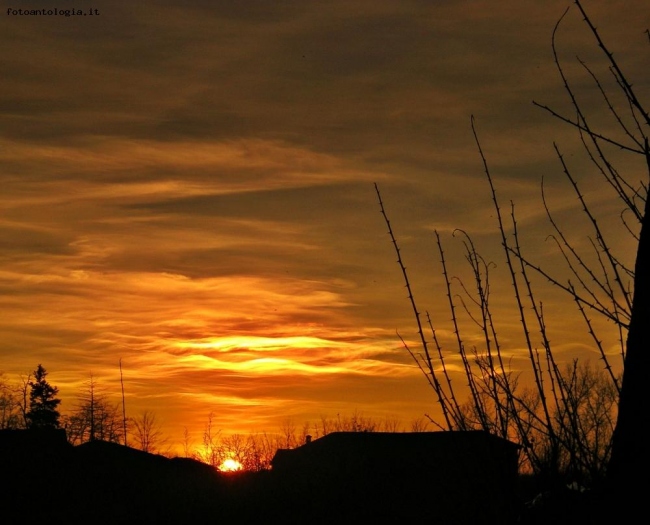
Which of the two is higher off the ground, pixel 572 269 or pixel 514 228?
pixel 514 228

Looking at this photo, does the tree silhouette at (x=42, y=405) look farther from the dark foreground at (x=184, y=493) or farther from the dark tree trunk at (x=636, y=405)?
the dark tree trunk at (x=636, y=405)

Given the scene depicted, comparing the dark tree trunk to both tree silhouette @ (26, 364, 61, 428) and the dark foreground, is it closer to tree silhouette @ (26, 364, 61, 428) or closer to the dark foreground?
the dark foreground

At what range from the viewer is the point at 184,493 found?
42.2 meters

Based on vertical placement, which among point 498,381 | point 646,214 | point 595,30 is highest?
point 595,30

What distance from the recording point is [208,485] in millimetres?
44250

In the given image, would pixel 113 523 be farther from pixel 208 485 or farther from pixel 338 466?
pixel 338 466

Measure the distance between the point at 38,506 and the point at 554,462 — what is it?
3980 centimetres

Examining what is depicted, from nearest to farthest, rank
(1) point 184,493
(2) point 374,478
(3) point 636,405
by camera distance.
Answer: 1. (3) point 636,405
2. (1) point 184,493
3. (2) point 374,478

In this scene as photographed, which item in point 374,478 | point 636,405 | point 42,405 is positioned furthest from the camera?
point 42,405

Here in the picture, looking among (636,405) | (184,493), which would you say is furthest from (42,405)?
(636,405)

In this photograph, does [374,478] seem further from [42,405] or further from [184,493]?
[42,405]

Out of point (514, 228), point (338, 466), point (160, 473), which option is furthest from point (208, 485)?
point (514, 228)

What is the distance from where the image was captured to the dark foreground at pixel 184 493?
1501 inches

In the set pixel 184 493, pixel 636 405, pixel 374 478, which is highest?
pixel 374 478
